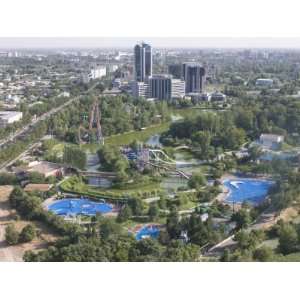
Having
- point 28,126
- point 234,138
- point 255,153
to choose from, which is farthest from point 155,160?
point 28,126

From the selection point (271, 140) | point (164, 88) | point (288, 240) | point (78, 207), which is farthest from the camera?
point (164, 88)

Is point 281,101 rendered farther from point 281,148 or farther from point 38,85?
point 38,85

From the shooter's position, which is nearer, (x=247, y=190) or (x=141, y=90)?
(x=247, y=190)

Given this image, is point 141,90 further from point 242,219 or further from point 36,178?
point 242,219

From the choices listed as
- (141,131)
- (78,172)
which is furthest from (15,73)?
(78,172)

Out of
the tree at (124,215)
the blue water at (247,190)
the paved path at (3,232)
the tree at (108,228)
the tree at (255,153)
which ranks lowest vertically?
the paved path at (3,232)

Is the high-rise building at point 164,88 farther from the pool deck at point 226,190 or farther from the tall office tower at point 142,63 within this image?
the pool deck at point 226,190

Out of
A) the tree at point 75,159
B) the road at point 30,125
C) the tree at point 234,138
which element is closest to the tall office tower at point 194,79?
the road at point 30,125
